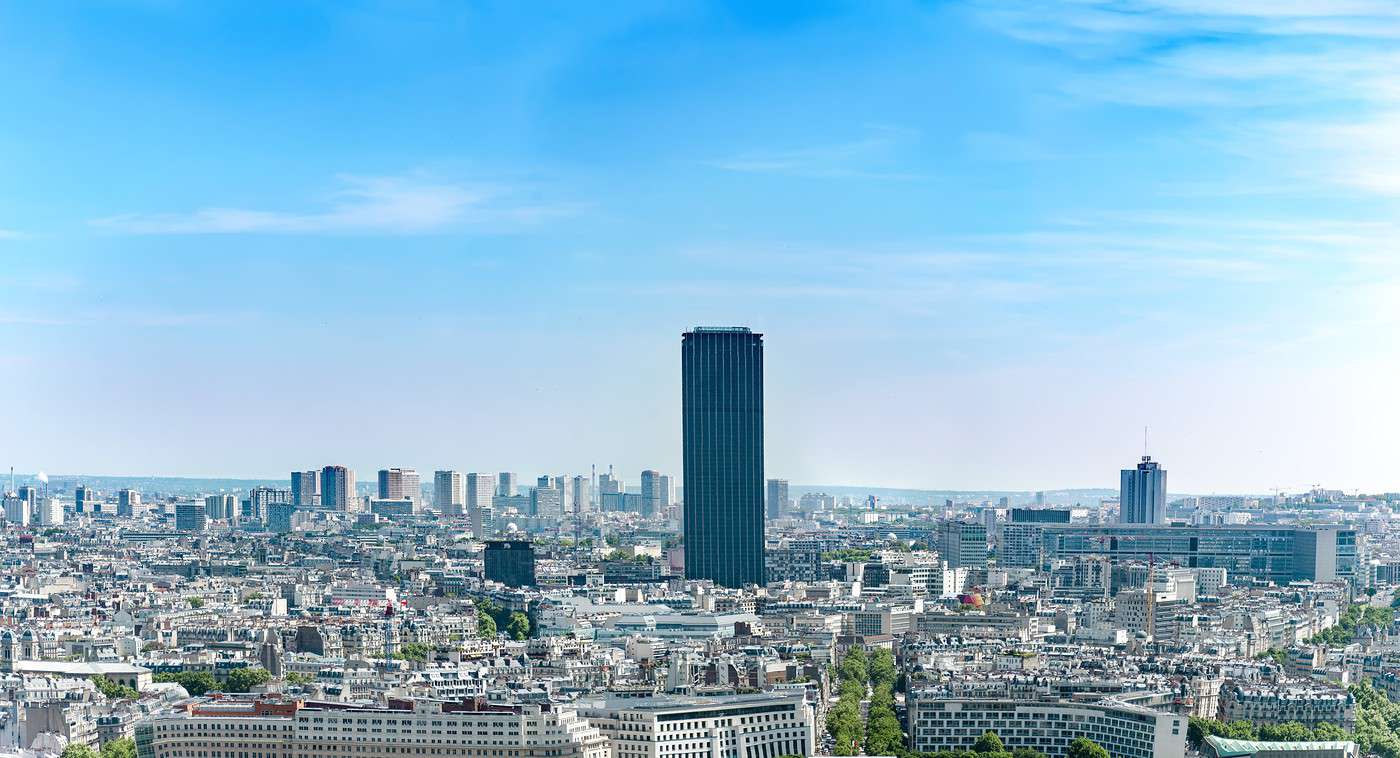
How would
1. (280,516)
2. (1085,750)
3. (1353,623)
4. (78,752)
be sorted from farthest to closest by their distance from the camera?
(280,516) < (1353,623) < (1085,750) < (78,752)

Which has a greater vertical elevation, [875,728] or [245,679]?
[245,679]

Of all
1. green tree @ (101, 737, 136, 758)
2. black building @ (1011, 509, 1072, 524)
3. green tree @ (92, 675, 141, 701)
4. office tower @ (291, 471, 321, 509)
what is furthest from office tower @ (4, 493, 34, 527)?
green tree @ (101, 737, 136, 758)

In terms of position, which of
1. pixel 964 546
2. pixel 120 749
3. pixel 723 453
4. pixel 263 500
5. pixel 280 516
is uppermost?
pixel 723 453

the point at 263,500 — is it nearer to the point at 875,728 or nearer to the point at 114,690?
the point at 114,690

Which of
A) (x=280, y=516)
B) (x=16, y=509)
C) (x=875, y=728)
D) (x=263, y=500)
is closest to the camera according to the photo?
(x=875, y=728)

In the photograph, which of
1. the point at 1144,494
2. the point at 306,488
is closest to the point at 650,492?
the point at 306,488

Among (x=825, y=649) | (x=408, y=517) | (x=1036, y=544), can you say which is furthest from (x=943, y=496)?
(x=825, y=649)
